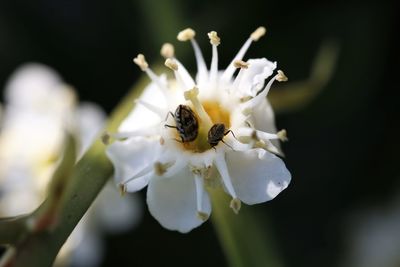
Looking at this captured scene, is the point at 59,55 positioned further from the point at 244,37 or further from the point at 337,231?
the point at 337,231

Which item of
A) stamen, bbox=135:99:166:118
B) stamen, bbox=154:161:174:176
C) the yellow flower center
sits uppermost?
stamen, bbox=135:99:166:118

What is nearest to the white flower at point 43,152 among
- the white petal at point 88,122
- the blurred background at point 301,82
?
the white petal at point 88,122

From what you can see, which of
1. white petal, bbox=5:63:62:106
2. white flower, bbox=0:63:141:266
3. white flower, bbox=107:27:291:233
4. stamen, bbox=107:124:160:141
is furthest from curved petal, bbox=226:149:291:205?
white petal, bbox=5:63:62:106

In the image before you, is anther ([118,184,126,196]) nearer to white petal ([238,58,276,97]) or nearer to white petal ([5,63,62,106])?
white petal ([238,58,276,97])

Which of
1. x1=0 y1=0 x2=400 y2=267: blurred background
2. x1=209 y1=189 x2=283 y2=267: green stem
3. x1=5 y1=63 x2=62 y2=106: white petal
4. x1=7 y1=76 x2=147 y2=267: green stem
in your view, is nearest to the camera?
x1=7 y1=76 x2=147 y2=267: green stem

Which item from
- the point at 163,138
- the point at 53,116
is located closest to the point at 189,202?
the point at 163,138

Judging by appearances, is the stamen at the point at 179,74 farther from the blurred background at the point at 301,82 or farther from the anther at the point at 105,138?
the blurred background at the point at 301,82

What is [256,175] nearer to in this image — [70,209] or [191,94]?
[191,94]
